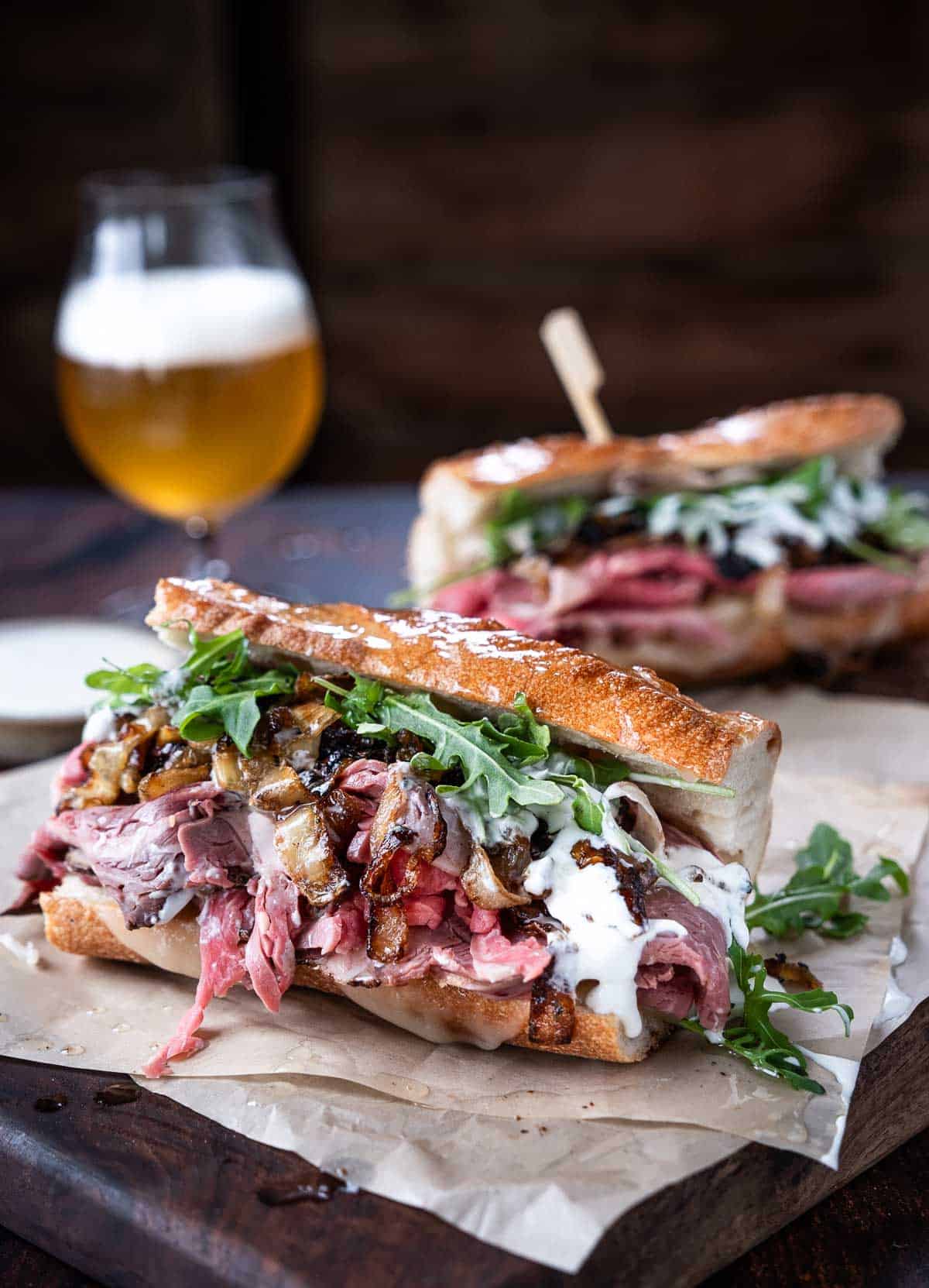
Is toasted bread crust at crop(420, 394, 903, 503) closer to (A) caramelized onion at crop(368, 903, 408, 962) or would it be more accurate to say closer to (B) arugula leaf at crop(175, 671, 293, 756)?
(B) arugula leaf at crop(175, 671, 293, 756)

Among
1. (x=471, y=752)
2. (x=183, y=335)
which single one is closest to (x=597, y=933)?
(x=471, y=752)

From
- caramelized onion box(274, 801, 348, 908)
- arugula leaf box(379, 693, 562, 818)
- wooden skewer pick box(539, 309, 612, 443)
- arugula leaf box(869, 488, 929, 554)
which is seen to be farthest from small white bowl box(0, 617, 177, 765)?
arugula leaf box(869, 488, 929, 554)

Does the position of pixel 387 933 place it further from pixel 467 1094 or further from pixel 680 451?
pixel 680 451

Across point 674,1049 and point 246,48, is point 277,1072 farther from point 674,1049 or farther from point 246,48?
point 246,48

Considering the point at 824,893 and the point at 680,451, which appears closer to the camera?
the point at 824,893

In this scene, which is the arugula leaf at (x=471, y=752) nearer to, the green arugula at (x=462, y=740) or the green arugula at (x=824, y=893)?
the green arugula at (x=462, y=740)

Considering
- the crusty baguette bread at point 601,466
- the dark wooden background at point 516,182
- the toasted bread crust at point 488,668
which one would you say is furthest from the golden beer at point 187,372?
the dark wooden background at point 516,182

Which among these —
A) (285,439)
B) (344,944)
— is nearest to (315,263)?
(285,439)
